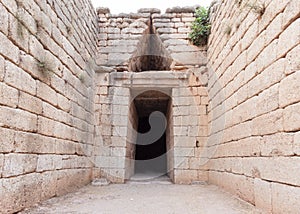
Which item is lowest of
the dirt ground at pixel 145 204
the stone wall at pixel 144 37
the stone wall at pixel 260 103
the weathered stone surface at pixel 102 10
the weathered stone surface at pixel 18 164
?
the dirt ground at pixel 145 204

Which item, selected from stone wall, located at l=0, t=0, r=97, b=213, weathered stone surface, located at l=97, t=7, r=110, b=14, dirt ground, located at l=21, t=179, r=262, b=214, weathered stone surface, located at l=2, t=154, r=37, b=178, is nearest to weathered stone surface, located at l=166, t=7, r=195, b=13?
weathered stone surface, located at l=97, t=7, r=110, b=14

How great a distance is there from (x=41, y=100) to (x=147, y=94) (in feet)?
13.9

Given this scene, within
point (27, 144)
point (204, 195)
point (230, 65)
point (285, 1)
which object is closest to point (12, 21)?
point (27, 144)

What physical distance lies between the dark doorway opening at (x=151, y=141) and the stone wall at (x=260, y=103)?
14.9 ft

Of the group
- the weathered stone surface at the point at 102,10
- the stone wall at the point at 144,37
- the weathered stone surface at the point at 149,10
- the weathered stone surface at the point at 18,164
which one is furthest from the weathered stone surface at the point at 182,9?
the weathered stone surface at the point at 18,164

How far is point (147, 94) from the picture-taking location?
7.48m

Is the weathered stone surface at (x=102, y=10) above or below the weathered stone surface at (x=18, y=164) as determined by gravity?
above

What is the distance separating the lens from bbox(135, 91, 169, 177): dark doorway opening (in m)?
9.70

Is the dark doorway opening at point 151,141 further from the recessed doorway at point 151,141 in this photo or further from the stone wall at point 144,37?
the stone wall at point 144,37

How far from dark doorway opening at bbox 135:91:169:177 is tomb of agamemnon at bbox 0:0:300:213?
1.36 m

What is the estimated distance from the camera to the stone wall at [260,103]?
2.48 m

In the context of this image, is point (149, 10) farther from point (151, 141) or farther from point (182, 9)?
point (151, 141)

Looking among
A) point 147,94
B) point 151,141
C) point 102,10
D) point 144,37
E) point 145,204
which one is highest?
point 102,10

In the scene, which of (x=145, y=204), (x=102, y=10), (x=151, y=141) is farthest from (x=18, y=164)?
(x=151, y=141)
